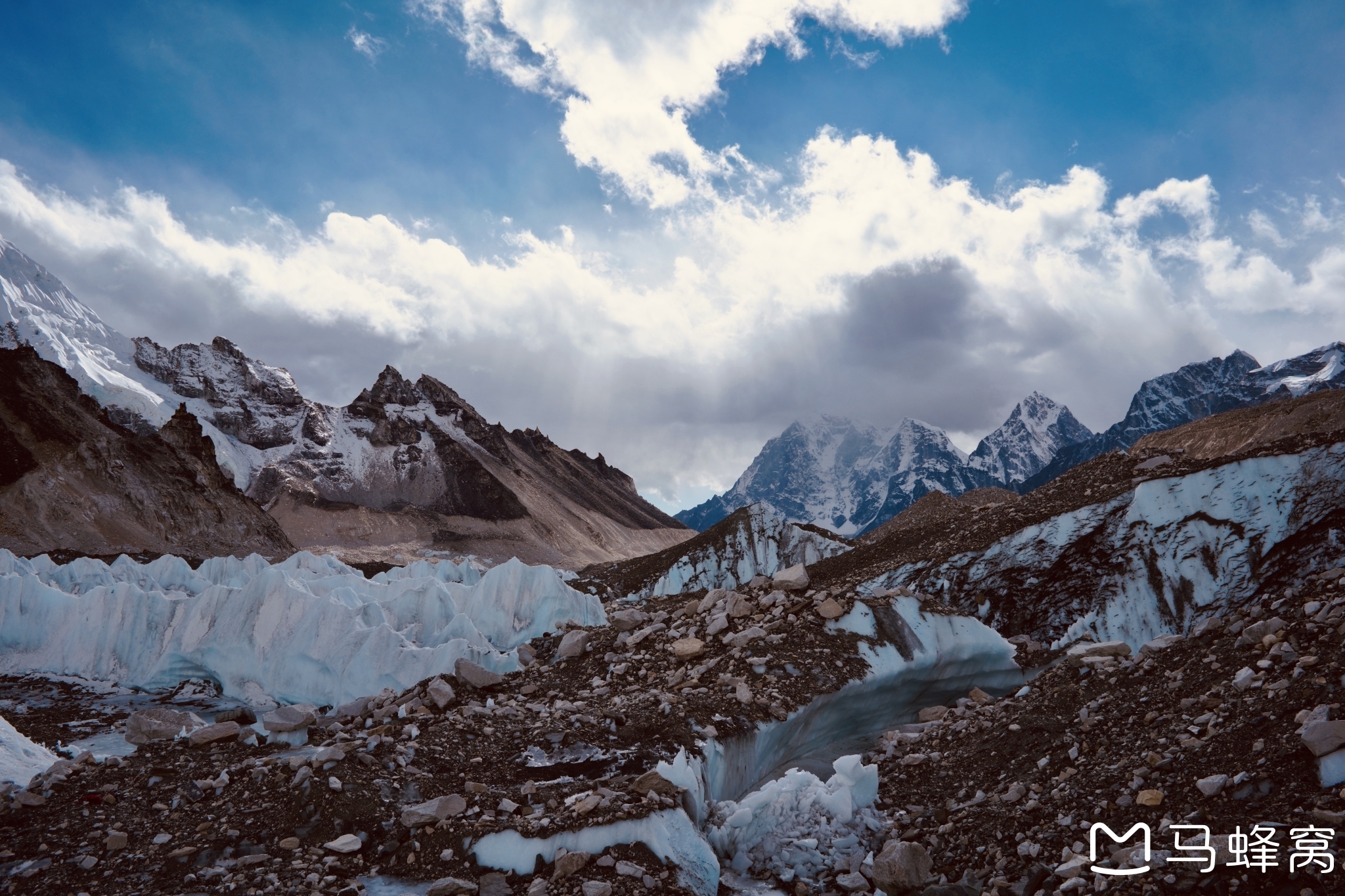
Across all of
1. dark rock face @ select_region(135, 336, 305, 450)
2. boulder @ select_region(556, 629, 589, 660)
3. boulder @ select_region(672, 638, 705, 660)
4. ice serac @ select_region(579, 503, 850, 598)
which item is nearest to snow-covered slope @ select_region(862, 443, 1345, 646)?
boulder @ select_region(672, 638, 705, 660)

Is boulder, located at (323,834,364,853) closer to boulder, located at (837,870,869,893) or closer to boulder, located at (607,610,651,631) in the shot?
boulder, located at (837,870,869,893)

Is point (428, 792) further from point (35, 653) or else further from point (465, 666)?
point (35, 653)

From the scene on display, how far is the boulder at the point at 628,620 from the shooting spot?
12594mm

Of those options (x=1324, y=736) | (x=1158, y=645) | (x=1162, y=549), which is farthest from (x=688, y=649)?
(x=1162, y=549)

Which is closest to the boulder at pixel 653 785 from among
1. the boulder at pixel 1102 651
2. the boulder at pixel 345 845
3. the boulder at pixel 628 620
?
the boulder at pixel 345 845

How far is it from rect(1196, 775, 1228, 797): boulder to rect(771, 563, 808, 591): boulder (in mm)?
7117

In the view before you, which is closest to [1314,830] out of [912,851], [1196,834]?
[1196,834]

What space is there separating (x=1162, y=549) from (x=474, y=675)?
14.5 meters

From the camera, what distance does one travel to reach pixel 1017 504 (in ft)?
64.8

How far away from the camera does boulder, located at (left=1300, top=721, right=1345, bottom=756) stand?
16.5 ft

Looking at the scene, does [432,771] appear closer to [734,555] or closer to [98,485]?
[734,555]

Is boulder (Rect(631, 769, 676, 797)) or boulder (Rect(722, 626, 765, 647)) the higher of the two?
boulder (Rect(722, 626, 765, 647))

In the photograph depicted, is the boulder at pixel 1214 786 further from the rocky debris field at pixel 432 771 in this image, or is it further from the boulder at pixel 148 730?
the boulder at pixel 148 730

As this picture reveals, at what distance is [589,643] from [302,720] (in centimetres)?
452
